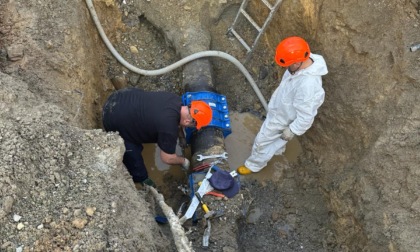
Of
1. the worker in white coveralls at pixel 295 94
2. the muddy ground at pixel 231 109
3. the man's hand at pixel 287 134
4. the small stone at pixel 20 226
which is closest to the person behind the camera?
the small stone at pixel 20 226

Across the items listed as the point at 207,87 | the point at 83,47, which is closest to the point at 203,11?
the point at 207,87

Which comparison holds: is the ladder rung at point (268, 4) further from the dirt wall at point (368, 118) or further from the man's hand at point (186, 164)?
the man's hand at point (186, 164)

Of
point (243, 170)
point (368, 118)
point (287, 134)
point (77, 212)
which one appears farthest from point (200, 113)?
point (368, 118)

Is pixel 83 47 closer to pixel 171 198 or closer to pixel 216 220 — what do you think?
pixel 171 198

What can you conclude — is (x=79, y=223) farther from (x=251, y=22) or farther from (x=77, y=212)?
(x=251, y=22)

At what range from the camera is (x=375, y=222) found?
167 inches

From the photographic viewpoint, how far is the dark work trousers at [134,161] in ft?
15.0

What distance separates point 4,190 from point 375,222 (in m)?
3.42

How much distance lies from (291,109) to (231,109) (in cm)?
139

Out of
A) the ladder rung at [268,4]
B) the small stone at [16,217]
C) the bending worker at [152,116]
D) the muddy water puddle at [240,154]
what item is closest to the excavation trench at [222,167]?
the muddy water puddle at [240,154]

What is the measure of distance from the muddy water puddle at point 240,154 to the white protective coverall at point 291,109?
0.25 m

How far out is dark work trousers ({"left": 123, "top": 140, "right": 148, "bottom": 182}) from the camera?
456cm

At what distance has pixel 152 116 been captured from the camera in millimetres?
4258

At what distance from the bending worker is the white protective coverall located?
889 millimetres
